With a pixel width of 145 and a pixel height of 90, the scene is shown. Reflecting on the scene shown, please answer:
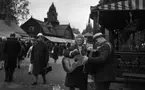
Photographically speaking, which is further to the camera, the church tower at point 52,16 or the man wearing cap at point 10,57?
the church tower at point 52,16

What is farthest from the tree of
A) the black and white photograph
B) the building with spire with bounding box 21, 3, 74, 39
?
the black and white photograph

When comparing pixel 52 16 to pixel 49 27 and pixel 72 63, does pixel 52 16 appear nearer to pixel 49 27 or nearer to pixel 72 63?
pixel 49 27

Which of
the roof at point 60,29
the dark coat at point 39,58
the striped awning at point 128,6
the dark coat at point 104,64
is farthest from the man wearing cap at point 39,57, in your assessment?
the roof at point 60,29

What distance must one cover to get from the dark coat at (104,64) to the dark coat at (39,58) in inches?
169

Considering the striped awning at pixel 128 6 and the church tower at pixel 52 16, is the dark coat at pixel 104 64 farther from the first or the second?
the church tower at pixel 52 16

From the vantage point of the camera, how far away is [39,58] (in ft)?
28.0

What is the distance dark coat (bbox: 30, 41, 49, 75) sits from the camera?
8.49 m

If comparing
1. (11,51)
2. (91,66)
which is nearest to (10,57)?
(11,51)

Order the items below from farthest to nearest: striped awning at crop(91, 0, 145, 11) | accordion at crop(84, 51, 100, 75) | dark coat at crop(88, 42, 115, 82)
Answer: striped awning at crop(91, 0, 145, 11) < accordion at crop(84, 51, 100, 75) < dark coat at crop(88, 42, 115, 82)

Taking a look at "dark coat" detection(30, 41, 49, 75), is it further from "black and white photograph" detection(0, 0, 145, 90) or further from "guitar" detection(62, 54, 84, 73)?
"guitar" detection(62, 54, 84, 73)

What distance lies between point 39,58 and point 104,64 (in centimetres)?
445

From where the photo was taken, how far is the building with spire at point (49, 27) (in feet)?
212

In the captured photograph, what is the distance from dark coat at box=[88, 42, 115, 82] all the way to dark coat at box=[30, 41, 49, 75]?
4.29 m

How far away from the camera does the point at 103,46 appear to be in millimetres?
4422
